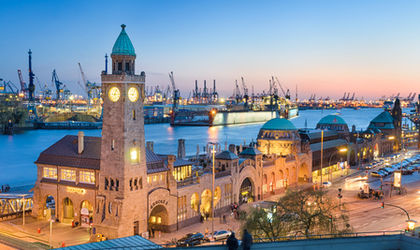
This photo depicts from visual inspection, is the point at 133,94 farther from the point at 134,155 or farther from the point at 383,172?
the point at 383,172

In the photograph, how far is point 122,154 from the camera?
4728cm

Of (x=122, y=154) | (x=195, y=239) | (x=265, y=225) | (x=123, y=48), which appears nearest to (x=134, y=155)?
(x=122, y=154)

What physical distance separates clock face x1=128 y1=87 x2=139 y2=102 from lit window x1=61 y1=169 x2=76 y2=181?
12006 mm

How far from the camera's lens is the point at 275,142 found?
86938mm

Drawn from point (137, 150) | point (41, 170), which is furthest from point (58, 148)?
point (137, 150)

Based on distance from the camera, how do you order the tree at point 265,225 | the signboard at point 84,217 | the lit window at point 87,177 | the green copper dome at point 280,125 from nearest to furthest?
the tree at point 265,225 → the signboard at point 84,217 → the lit window at point 87,177 → the green copper dome at point 280,125

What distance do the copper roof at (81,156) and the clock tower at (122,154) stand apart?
2.45 meters

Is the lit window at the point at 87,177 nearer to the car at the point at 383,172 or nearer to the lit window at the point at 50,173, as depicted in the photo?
the lit window at the point at 50,173

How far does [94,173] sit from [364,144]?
82978 mm

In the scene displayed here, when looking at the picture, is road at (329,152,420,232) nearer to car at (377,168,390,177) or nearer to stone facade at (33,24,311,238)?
car at (377,168,390,177)

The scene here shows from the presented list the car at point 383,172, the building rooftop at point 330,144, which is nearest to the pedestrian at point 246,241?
the building rooftop at point 330,144

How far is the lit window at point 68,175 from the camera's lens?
52844 millimetres

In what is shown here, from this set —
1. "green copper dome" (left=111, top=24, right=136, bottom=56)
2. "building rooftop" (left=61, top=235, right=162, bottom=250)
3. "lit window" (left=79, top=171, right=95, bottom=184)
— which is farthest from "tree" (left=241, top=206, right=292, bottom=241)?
"green copper dome" (left=111, top=24, right=136, bottom=56)

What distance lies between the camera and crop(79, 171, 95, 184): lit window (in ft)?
168
